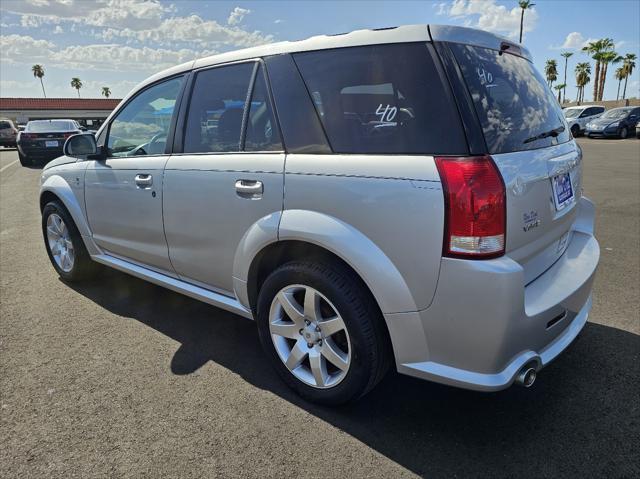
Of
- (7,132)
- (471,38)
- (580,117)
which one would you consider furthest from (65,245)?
(580,117)


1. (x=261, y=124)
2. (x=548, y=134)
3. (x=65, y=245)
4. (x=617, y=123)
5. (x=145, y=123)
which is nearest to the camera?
(x=548, y=134)

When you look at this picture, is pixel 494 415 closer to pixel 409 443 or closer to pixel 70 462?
pixel 409 443

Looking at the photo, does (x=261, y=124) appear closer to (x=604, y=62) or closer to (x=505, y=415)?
(x=505, y=415)

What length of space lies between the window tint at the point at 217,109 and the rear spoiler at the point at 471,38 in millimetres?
1141

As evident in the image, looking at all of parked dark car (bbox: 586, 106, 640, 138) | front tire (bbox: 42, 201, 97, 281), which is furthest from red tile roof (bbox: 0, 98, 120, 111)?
front tire (bbox: 42, 201, 97, 281)

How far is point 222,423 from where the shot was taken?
2.47m

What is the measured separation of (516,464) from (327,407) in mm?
953

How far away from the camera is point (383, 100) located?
7.14ft

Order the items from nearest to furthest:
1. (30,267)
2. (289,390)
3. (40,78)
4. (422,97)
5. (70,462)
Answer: (422,97)
(70,462)
(289,390)
(30,267)
(40,78)

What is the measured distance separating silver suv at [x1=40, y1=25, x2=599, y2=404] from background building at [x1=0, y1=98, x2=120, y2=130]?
2264 inches

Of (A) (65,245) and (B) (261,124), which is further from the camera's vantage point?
(A) (65,245)

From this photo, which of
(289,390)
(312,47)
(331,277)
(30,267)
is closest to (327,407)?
(289,390)

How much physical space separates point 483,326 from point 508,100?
1057 mm

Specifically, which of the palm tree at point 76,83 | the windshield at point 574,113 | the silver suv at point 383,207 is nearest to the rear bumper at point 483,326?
the silver suv at point 383,207
